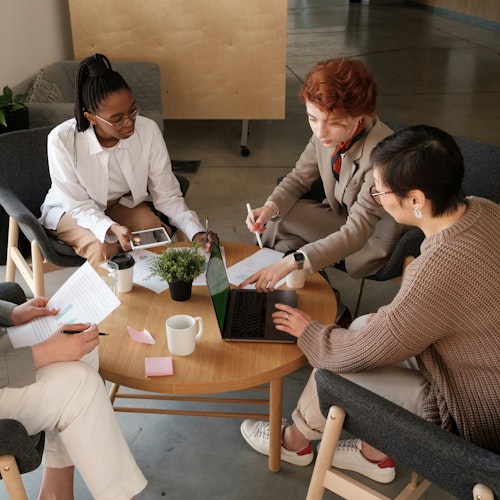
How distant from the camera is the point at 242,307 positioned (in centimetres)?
Answer: 228

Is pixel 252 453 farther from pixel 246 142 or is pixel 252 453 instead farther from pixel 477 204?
pixel 246 142

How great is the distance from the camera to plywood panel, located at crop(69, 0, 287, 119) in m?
4.92

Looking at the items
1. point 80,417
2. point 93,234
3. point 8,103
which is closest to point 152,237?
point 93,234

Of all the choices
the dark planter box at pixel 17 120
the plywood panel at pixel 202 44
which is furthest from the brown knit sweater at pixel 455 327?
the plywood panel at pixel 202 44

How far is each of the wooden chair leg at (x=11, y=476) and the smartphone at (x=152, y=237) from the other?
116cm

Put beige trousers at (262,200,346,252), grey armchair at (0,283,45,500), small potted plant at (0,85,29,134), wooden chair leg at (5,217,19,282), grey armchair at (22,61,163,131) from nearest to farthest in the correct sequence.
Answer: grey armchair at (0,283,45,500), beige trousers at (262,200,346,252), wooden chair leg at (5,217,19,282), small potted plant at (0,85,29,134), grey armchair at (22,61,163,131)

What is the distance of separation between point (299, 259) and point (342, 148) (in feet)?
1.86

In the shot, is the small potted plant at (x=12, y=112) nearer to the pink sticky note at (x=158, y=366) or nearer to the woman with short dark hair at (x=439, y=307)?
the pink sticky note at (x=158, y=366)

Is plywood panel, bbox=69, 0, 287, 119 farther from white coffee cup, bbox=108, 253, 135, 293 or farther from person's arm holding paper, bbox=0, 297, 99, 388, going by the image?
person's arm holding paper, bbox=0, 297, 99, 388

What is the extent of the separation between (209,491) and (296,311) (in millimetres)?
711

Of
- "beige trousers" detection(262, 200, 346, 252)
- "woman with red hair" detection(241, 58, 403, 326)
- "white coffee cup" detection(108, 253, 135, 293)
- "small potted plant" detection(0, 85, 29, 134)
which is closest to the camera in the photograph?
"white coffee cup" detection(108, 253, 135, 293)

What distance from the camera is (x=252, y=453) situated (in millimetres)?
2426

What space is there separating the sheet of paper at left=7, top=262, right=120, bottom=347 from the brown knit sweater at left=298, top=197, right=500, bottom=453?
3.00 ft

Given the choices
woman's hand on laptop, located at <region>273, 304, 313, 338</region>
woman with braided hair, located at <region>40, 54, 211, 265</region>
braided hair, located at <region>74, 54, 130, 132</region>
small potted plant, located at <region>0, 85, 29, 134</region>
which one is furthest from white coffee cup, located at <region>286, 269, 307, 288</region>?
small potted plant, located at <region>0, 85, 29, 134</region>
